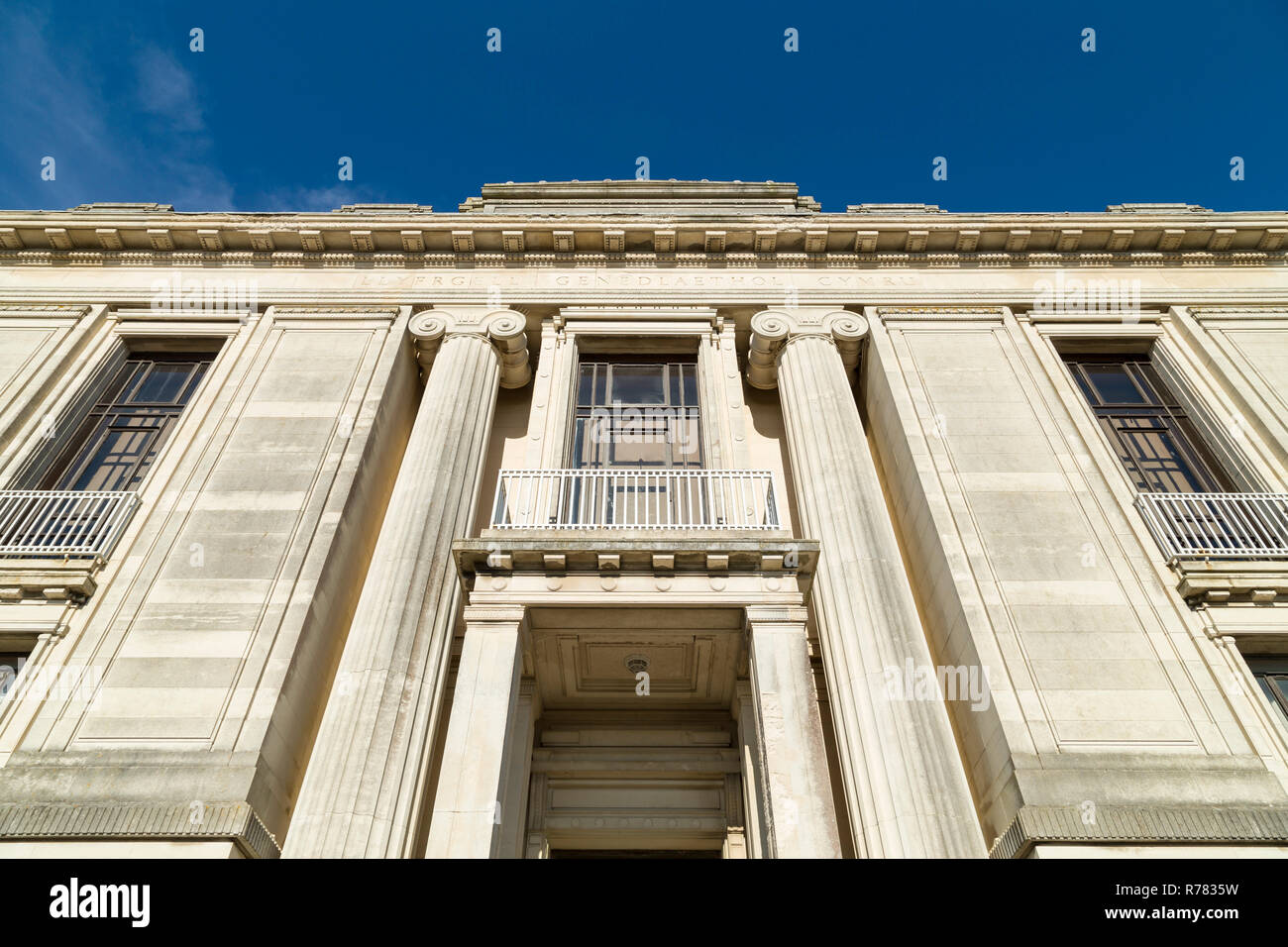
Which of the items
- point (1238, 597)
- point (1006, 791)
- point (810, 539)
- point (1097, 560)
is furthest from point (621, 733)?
point (1238, 597)

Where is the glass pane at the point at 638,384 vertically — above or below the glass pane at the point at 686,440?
above

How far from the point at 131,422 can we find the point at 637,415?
8570 mm

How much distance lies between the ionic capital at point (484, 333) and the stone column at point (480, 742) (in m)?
5.83

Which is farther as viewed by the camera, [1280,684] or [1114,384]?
[1114,384]

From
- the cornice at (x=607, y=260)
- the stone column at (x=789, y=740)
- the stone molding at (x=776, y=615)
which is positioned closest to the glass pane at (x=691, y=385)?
the cornice at (x=607, y=260)

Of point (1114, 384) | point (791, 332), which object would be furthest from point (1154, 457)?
point (791, 332)

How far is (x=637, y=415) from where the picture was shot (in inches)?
549

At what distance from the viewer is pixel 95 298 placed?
14.7 metres

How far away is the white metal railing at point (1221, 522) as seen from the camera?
10.7 meters

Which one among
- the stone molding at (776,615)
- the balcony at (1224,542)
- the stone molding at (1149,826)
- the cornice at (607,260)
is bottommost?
the stone molding at (1149,826)

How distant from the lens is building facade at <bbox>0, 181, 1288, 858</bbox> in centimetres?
827

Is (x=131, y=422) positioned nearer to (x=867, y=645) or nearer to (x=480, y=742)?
(x=480, y=742)

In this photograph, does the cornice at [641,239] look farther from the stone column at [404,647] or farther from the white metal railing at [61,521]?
the white metal railing at [61,521]

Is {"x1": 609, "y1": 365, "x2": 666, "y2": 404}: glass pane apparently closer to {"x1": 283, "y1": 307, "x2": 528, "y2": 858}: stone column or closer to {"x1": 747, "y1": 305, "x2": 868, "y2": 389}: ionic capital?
{"x1": 747, "y1": 305, "x2": 868, "y2": 389}: ionic capital
